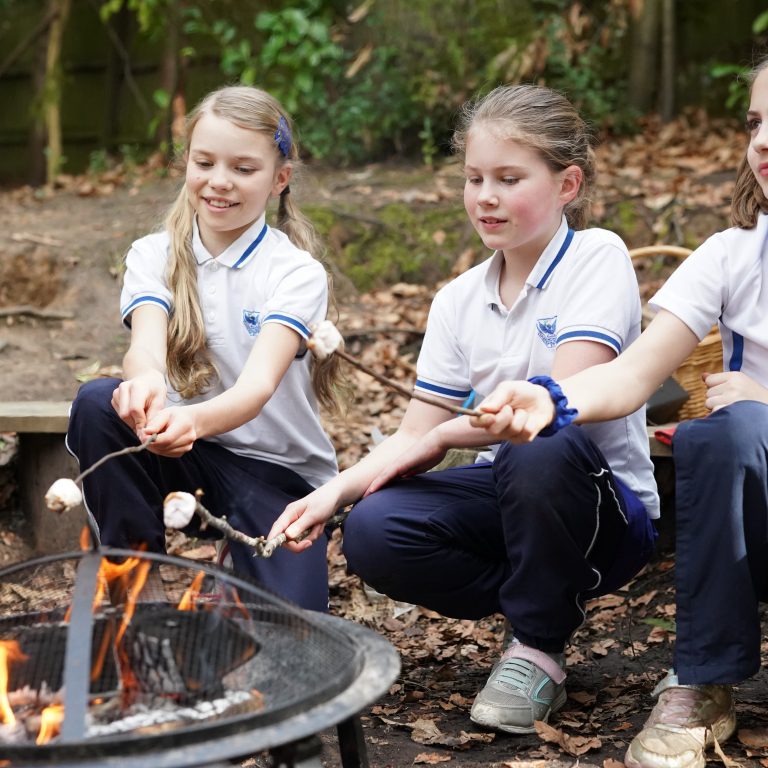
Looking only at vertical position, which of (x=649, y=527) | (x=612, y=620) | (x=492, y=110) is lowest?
(x=612, y=620)

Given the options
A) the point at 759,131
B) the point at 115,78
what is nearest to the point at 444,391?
the point at 759,131

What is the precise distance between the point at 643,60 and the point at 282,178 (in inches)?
218

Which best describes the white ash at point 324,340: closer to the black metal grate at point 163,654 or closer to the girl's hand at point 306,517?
the black metal grate at point 163,654

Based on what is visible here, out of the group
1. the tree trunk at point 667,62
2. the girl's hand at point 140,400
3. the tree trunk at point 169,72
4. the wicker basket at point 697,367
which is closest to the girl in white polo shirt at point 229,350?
the girl's hand at point 140,400

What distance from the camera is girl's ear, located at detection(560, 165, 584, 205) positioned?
102 inches

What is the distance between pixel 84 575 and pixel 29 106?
8.13 meters

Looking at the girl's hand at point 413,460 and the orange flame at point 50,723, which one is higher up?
the girl's hand at point 413,460

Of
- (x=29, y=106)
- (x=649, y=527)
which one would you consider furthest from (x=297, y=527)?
(x=29, y=106)

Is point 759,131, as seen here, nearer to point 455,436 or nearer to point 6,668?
point 455,436

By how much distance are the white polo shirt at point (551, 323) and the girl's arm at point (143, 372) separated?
2.23 feet

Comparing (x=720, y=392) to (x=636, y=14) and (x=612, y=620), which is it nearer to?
(x=612, y=620)

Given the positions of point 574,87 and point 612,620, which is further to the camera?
point 574,87

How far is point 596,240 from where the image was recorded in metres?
2.58

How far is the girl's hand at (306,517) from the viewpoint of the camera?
2.40 m
